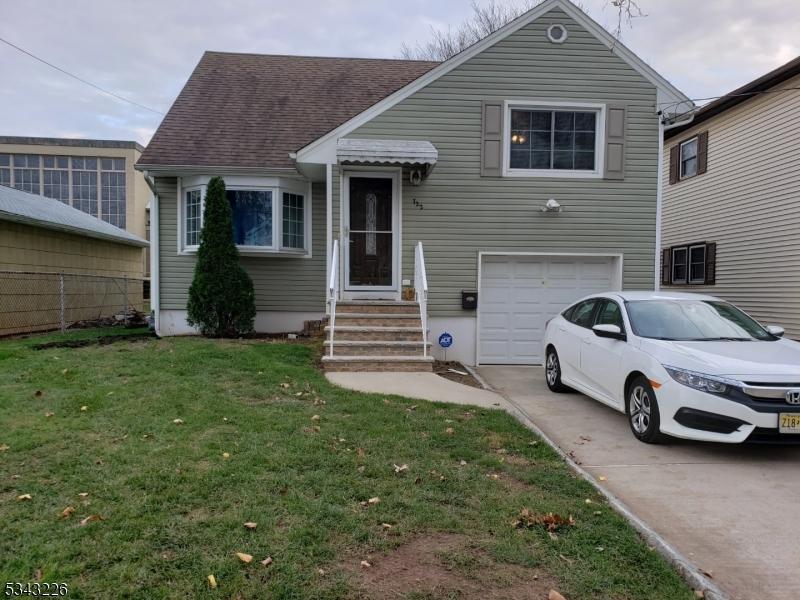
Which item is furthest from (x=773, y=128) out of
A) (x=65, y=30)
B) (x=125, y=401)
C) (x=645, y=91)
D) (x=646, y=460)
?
(x=65, y=30)

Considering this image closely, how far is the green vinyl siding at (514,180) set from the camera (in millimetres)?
9758

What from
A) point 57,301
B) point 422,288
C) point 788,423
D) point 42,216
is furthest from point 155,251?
point 788,423

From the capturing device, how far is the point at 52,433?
4496 millimetres

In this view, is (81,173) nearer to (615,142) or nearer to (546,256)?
(546,256)

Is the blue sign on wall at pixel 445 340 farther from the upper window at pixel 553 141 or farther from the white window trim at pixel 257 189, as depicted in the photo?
the white window trim at pixel 257 189

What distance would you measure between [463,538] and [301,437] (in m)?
1.98

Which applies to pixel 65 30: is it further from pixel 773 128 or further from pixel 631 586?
pixel 773 128

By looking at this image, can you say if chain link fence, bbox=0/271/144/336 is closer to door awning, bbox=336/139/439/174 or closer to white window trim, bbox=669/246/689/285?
door awning, bbox=336/139/439/174

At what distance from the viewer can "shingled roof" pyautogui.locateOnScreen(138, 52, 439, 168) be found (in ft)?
36.0

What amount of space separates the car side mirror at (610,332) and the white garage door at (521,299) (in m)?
4.14

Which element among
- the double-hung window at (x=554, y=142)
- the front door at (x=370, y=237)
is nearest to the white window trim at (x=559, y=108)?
the double-hung window at (x=554, y=142)

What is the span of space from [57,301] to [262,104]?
7488 millimetres

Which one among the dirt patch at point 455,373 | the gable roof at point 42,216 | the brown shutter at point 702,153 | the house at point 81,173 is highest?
the house at point 81,173

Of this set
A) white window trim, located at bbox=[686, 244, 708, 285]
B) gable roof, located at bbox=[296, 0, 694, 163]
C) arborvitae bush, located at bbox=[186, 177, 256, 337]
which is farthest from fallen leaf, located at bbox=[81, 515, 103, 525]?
white window trim, located at bbox=[686, 244, 708, 285]
